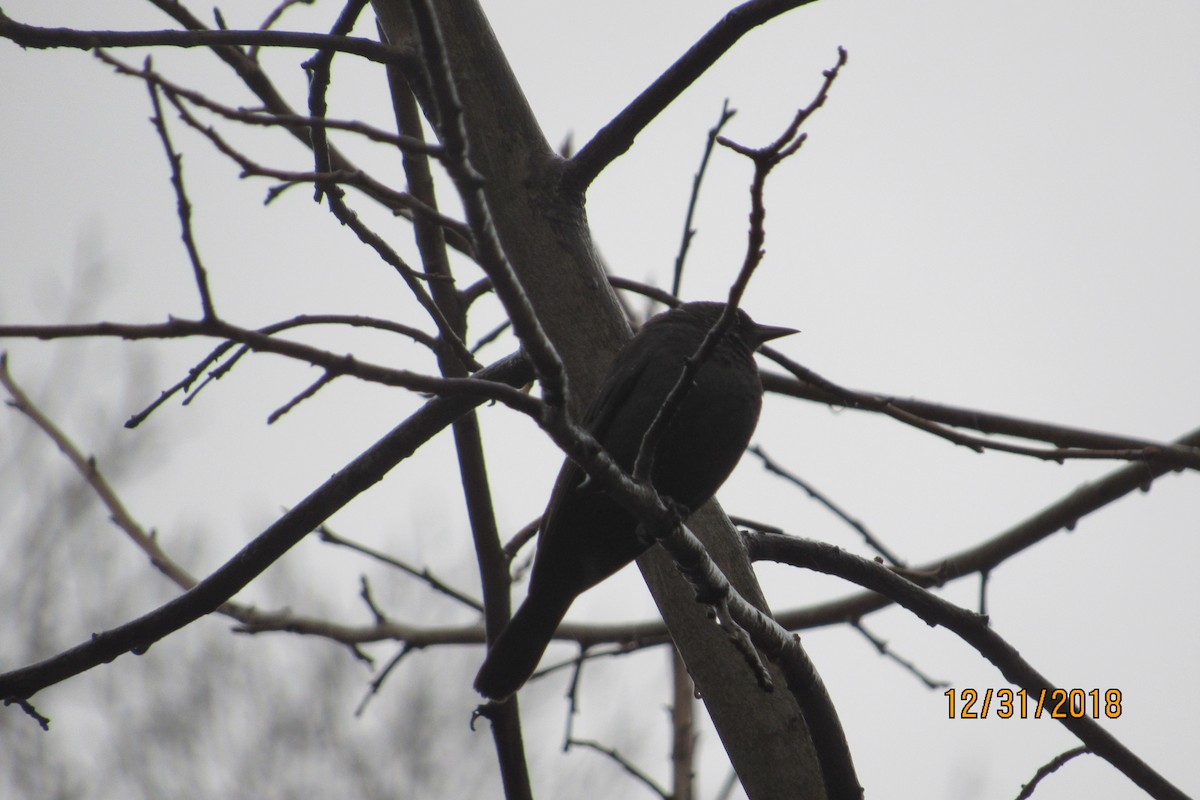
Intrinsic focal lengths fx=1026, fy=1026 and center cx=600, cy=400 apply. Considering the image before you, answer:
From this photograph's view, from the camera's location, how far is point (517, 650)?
294 cm

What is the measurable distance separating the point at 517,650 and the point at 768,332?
1.56m

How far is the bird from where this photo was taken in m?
2.77

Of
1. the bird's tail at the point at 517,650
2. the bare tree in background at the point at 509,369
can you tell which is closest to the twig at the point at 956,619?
the bare tree in background at the point at 509,369

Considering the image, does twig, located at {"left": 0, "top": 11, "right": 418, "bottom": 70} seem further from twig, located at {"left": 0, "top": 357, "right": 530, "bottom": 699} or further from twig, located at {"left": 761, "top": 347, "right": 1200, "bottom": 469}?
twig, located at {"left": 761, "top": 347, "right": 1200, "bottom": 469}

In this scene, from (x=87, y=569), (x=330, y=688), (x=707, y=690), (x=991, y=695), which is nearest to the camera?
(x=707, y=690)

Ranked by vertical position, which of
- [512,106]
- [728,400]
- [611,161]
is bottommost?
[728,400]

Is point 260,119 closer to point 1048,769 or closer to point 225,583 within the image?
point 225,583

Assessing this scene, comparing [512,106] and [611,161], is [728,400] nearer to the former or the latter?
[611,161]

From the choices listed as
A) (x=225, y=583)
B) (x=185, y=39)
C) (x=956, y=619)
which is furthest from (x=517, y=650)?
(x=185, y=39)

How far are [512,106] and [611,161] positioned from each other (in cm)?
34

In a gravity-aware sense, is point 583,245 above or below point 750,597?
above

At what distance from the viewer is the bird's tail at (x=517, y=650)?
292 cm

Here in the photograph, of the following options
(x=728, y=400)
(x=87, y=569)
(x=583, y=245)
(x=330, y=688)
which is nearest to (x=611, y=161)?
(x=583, y=245)

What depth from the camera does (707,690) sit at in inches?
94.5
